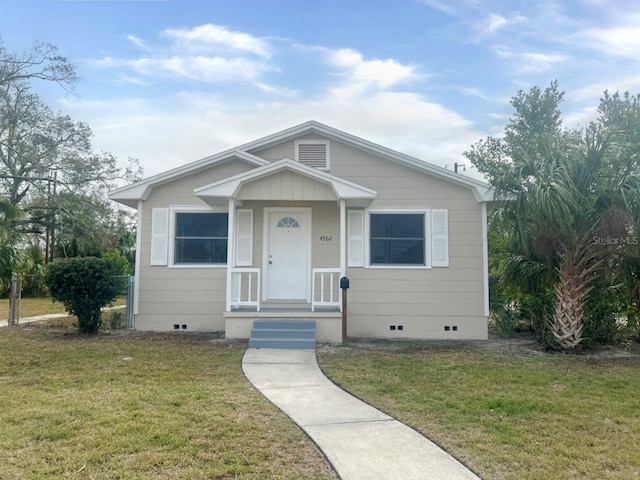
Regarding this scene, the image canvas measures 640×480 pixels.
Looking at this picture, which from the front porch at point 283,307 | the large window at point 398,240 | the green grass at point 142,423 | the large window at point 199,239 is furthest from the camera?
the large window at point 199,239

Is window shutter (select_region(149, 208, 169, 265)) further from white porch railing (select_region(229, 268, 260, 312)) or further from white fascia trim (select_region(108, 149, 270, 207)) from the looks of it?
white porch railing (select_region(229, 268, 260, 312))

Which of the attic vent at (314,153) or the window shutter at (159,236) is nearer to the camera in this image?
the window shutter at (159,236)

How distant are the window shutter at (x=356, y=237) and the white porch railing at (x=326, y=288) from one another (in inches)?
19.3

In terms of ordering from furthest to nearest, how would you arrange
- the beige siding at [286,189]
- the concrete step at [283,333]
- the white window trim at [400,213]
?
the white window trim at [400,213] → the beige siding at [286,189] → the concrete step at [283,333]

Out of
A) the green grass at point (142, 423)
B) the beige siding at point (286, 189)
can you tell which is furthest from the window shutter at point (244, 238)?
the green grass at point (142, 423)

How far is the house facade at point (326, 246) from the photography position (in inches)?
357

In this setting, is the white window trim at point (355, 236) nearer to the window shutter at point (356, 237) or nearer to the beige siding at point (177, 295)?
the window shutter at point (356, 237)

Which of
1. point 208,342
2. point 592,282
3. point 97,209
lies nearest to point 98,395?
point 208,342

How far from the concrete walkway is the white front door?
353 centimetres

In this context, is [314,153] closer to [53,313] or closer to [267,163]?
[267,163]

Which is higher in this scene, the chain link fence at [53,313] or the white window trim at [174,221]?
the white window trim at [174,221]

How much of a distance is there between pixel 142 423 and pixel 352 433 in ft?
6.02

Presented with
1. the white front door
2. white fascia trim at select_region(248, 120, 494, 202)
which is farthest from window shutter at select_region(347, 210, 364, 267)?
white fascia trim at select_region(248, 120, 494, 202)

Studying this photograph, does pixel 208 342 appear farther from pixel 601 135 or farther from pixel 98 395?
pixel 601 135
